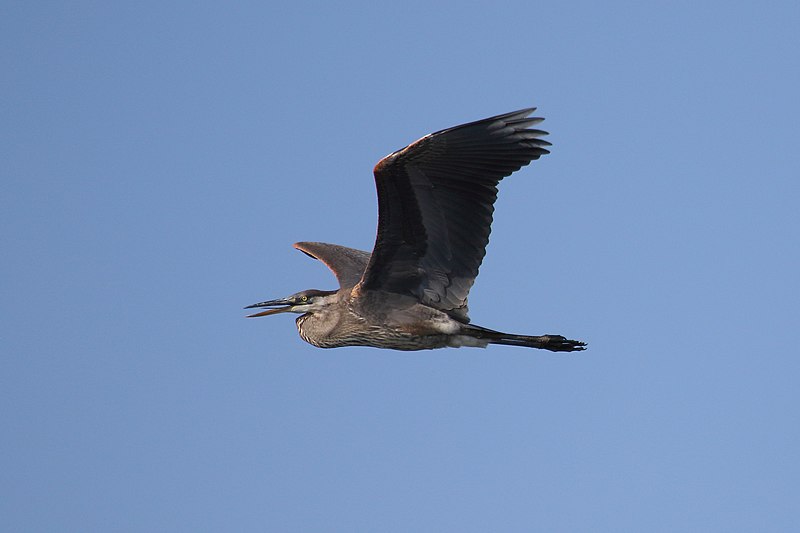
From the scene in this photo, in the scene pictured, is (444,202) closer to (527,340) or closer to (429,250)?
(429,250)

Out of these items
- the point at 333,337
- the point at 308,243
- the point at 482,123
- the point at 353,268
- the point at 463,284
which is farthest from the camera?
the point at 308,243

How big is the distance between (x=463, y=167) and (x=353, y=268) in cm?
324

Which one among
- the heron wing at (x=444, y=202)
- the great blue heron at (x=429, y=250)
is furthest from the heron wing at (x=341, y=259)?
the heron wing at (x=444, y=202)

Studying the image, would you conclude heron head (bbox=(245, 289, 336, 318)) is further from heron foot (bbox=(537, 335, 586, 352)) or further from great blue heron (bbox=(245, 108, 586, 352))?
heron foot (bbox=(537, 335, 586, 352))

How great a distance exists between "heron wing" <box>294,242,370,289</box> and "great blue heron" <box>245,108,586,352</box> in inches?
11.2

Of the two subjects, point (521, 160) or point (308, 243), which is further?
point (308, 243)

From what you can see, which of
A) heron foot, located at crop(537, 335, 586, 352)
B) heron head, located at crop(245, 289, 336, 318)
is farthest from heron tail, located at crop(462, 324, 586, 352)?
heron head, located at crop(245, 289, 336, 318)

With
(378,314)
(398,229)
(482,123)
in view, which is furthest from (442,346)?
(482,123)

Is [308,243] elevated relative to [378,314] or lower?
elevated

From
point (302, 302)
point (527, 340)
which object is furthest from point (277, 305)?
point (527, 340)

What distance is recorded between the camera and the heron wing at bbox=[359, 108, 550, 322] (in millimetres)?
10781

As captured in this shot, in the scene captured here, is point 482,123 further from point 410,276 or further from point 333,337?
point 333,337

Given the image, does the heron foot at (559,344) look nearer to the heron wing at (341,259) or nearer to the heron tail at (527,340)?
the heron tail at (527,340)

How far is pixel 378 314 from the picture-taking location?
12109 mm
